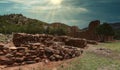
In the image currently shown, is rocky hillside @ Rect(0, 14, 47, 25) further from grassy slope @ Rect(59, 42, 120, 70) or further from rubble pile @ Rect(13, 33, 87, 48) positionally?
grassy slope @ Rect(59, 42, 120, 70)

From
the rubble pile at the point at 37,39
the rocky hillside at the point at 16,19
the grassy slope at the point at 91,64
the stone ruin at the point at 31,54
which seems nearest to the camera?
the grassy slope at the point at 91,64

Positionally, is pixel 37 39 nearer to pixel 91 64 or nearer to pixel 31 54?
pixel 31 54

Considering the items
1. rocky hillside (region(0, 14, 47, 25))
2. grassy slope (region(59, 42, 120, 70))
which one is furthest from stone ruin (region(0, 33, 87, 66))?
rocky hillside (region(0, 14, 47, 25))

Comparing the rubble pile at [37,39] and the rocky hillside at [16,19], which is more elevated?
the rubble pile at [37,39]

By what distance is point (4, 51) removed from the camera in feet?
68.7

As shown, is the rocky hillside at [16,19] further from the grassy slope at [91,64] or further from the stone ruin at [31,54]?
the grassy slope at [91,64]

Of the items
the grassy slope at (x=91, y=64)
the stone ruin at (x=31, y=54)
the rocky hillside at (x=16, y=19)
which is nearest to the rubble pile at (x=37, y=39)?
the stone ruin at (x=31, y=54)

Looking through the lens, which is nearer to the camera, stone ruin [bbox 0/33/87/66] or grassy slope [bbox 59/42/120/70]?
grassy slope [bbox 59/42/120/70]

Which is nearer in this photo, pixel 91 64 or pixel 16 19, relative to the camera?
pixel 91 64

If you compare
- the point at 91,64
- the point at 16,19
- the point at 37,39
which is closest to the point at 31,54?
the point at 91,64

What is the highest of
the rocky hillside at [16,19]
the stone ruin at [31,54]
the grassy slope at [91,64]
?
the stone ruin at [31,54]

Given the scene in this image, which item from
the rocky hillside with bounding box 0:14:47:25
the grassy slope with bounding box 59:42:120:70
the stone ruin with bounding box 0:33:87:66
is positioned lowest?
the rocky hillside with bounding box 0:14:47:25

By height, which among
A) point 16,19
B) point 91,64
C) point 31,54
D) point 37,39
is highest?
point 31,54

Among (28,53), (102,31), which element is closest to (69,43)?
(28,53)
